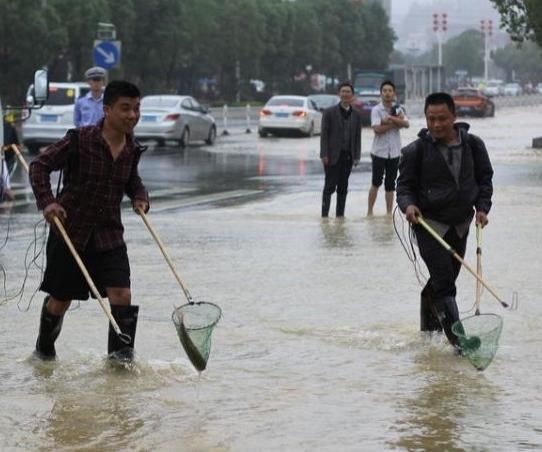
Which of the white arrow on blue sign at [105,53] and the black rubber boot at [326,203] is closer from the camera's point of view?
the black rubber boot at [326,203]

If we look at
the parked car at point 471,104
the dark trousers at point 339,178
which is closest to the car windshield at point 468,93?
the parked car at point 471,104

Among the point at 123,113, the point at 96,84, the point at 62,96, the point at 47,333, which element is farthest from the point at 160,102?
the point at 123,113

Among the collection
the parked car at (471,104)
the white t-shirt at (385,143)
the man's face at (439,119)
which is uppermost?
the man's face at (439,119)

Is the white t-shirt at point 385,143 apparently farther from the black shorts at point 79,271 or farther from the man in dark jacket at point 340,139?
the black shorts at point 79,271

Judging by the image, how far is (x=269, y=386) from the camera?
325 inches

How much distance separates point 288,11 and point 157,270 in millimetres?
77241

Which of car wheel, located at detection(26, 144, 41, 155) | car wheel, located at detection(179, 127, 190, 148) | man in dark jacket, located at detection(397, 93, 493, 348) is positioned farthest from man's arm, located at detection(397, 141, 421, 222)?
car wheel, located at detection(179, 127, 190, 148)

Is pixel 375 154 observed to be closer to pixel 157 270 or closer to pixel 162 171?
pixel 157 270

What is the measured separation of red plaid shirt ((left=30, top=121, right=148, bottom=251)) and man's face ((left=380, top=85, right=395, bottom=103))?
9.50 m

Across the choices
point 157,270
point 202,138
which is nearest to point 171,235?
point 157,270

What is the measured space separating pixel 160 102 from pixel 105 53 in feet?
15.3

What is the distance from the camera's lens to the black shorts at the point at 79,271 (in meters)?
8.35

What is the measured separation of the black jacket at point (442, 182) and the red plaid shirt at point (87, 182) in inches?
68.2

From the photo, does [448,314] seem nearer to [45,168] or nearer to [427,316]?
[427,316]
